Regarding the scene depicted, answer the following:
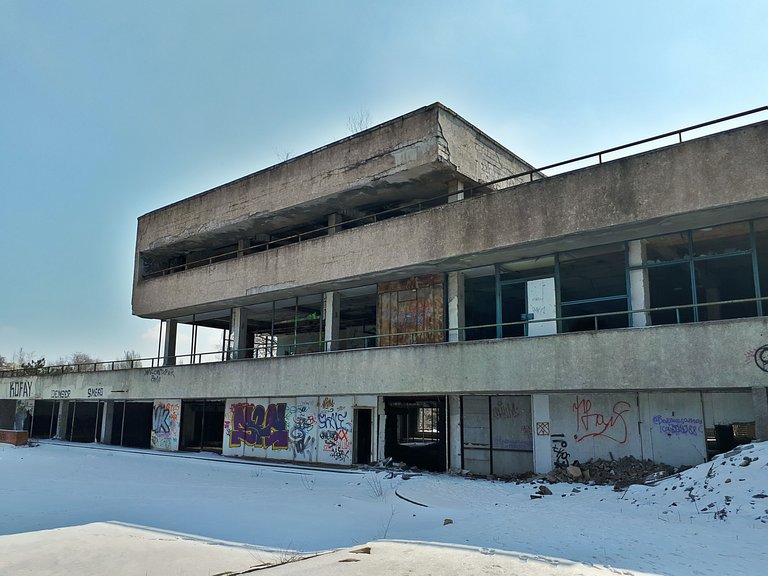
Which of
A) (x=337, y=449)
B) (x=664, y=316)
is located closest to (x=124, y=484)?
(x=337, y=449)

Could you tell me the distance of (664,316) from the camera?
72.5ft

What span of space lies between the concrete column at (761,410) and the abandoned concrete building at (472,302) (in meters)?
0.05

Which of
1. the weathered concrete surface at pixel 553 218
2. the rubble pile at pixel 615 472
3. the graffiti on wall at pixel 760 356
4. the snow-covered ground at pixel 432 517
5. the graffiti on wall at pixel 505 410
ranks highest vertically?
the weathered concrete surface at pixel 553 218

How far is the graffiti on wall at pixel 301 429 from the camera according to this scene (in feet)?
76.8

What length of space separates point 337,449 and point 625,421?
1039cm

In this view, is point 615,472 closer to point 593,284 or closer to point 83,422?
point 593,284

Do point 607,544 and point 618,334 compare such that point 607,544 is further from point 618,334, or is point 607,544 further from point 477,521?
point 618,334

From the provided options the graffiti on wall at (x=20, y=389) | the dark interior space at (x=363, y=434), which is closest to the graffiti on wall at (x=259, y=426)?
the dark interior space at (x=363, y=434)

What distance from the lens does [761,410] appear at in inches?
528

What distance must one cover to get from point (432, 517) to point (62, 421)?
33068mm

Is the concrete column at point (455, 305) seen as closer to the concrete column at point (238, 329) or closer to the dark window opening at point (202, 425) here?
the concrete column at point (238, 329)

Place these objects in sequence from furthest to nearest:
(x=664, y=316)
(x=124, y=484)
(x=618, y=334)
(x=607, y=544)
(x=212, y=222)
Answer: (x=212, y=222), (x=664, y=316), (x=124, y=484), (x=618, y=334), (x=607, y=544)

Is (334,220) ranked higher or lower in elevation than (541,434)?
higher

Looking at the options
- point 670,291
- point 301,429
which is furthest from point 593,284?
point 301,429
